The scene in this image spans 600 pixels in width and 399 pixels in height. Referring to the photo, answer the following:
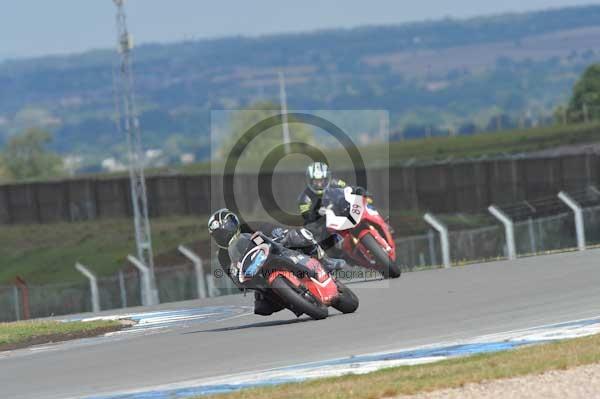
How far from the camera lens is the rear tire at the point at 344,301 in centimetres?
1708

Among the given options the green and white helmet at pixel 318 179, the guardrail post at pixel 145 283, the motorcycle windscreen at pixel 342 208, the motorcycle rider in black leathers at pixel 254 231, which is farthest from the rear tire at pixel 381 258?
the guardrail post at pixel 145 283

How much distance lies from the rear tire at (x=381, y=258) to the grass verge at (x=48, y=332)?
3.81 m

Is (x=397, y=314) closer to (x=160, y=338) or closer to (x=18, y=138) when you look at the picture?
(x=160, y=338)

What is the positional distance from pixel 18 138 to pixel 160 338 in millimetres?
159347

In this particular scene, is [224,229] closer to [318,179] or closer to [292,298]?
[292,298]

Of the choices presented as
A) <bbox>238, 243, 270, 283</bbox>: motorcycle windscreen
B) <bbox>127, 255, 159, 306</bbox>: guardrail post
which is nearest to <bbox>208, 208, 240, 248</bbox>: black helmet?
<bbox>238, 243, 270, 283</bbox>: motorcycle windscreen

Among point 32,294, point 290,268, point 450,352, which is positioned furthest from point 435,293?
point 32,294

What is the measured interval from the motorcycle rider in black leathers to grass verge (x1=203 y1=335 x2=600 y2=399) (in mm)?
4340

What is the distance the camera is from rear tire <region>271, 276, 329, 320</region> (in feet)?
53.2

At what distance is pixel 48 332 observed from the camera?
746 inches

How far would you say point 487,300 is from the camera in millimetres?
17328

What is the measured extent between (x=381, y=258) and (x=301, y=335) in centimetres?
620

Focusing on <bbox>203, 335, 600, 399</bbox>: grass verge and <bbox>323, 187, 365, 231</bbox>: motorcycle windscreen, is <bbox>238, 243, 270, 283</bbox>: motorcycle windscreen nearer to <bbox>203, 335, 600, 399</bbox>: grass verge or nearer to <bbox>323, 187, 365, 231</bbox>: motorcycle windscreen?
<bbox>203, 335, 600, 399</bbox>: grass verge

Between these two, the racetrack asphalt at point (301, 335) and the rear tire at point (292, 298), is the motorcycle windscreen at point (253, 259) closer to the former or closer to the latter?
the rear tire at point (292, 298)
